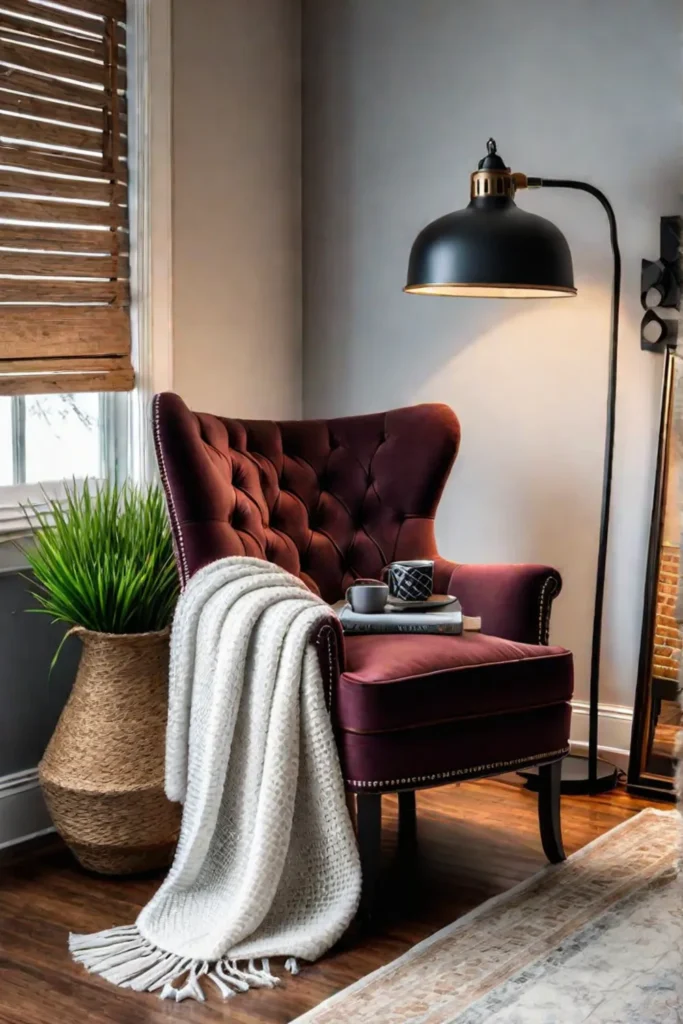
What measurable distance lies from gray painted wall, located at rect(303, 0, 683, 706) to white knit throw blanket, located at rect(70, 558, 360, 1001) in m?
1.25

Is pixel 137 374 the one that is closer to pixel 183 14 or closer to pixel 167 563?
pixel 167 563

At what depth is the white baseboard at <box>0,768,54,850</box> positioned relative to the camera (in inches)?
113

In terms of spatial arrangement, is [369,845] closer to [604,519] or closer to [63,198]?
[604,519]

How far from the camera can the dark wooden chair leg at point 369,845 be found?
2367 millimetres

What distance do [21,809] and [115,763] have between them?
45 centimetres

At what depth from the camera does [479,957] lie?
2.26 meters

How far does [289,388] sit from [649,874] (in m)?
1.87

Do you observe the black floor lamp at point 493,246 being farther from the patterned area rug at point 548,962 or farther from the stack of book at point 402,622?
the patterned area rug at point 548,962

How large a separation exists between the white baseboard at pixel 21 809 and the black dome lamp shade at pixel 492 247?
151 centimetres

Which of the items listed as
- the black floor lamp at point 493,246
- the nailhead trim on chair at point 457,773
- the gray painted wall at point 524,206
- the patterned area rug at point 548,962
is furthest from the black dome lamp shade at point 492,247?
the patterned area rug at point 548,962

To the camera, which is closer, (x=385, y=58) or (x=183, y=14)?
(x=183, y=14)

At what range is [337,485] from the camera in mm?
3076

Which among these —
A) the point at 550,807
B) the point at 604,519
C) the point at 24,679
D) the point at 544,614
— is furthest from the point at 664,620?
the point at 24,679

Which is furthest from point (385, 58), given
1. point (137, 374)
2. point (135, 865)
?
point (135, 865)
